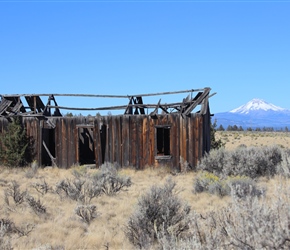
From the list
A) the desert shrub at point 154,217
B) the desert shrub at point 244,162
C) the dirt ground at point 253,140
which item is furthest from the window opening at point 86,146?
the dirt ground at point 253,140

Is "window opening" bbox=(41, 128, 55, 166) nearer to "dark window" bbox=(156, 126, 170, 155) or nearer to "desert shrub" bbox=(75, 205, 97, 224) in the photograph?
"dark window" bbox=(156, 126, 170, 155)

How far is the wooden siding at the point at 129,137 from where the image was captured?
1591 centimetres

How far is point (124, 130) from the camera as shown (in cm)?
1695

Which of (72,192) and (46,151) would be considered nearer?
(72,192)

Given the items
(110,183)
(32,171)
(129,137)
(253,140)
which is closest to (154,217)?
(110,183)

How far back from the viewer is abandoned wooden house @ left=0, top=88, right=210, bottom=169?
16.0 m

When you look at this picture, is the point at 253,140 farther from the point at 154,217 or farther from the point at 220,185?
the point at 154,217

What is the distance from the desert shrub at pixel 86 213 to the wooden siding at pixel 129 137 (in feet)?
27.5

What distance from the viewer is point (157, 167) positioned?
1634cm

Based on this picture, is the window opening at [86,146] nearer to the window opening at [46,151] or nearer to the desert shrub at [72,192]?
the window opening at [46,151]

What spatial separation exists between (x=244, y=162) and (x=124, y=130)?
18.7 feet

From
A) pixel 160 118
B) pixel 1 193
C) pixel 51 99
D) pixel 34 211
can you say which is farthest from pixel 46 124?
pixel 34 211

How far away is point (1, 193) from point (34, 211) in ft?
9.99

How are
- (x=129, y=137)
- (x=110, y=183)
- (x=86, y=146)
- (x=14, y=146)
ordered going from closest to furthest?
(x=110, y=183), (x=129, y=137), (x=14, y=146), (x=86, y=146)
